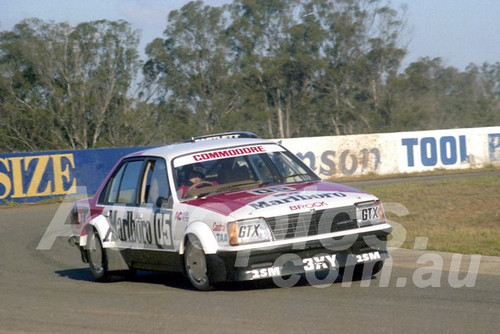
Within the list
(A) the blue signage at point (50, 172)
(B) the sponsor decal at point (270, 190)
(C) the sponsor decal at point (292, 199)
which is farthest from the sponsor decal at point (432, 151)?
(C) the sponsor decal at point (292, 199)

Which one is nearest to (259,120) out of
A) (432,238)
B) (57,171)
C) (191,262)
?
(57,171)

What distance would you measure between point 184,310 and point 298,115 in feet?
186

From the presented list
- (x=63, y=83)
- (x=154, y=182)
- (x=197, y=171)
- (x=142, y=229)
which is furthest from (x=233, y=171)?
(x=63, y=83)

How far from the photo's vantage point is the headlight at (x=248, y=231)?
7.25m

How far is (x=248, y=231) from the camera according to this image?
23.9ft

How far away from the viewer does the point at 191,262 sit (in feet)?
25.5

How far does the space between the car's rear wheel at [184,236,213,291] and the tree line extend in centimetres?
4702

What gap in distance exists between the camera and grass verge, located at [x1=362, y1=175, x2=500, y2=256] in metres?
11.1

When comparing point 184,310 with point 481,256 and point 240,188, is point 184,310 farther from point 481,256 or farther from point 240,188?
point 481,256

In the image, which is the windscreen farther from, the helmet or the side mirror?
the side mirror

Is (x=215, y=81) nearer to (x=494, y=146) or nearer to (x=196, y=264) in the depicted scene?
(x=494, y=146)

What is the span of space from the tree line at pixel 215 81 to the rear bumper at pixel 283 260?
4761 cm

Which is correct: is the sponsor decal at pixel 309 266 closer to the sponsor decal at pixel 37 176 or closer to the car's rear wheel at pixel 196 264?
the car's rear wheel at pixel 196 264

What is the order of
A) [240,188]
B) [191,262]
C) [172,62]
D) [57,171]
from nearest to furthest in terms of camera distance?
[191,262]
[240,188]
[57,171]
[172,62]
